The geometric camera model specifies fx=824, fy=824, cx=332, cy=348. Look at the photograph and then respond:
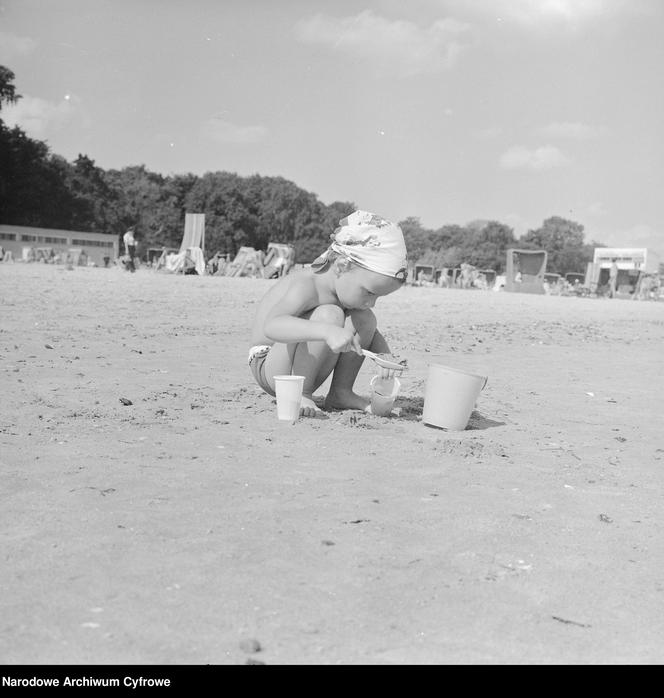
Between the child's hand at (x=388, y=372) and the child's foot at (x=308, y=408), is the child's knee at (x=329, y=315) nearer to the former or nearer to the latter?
the child's hand at (x=388, y=372)

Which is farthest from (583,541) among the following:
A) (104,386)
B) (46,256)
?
(46,256)

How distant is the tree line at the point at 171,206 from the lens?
52625 mm

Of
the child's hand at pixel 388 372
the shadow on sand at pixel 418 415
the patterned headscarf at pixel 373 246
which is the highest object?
the patterned headscarf at pixel 373 246

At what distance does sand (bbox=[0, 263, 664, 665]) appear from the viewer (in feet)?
5.83

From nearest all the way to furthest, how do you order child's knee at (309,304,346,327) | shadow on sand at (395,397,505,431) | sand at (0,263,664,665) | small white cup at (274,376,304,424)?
sand at (0,263,664,665) → small white cup at (274,376,304,424) → child's knee at (309,304,346,327) → shadow on sand at (395,397,505,431)

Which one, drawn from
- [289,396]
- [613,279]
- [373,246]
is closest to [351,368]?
[289,396]

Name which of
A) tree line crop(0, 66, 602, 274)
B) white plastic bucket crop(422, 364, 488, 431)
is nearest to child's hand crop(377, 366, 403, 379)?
white plastic bucket crop(422, 364, 488, 431)

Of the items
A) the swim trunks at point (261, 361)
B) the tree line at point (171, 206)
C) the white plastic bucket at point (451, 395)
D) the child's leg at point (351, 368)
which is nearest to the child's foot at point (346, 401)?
the child's leg at point (351, 368)

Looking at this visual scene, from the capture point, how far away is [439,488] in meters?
2.99

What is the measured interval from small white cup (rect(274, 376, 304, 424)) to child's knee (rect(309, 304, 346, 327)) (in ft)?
1.10

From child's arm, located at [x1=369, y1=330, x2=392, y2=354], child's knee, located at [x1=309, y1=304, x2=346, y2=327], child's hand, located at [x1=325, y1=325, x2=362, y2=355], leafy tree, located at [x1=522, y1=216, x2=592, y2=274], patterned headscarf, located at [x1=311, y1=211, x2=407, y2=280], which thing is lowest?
child's arm, located at [x1=369, y1=330, x2=392, y2=354]

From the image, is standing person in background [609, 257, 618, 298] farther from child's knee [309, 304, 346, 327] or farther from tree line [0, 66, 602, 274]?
child's knee [309, 304, 346, 327]

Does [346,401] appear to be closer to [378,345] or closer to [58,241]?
[378,345]
